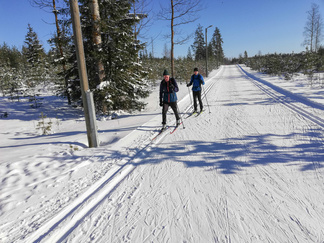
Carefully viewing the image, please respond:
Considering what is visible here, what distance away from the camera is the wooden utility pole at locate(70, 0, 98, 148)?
4.25 meters

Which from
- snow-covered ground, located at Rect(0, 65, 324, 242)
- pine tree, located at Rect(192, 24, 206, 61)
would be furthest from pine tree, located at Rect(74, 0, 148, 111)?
pine tree, located at Rect(192, 24, 206, 61)

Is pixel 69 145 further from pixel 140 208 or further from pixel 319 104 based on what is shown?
pixel 319 104

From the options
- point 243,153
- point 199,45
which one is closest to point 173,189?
point 243,153

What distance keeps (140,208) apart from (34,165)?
2820 mm

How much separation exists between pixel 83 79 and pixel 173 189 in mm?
3507

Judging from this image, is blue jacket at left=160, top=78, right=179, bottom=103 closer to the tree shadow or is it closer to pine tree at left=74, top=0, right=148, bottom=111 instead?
the tree shadow

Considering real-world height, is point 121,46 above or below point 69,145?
above

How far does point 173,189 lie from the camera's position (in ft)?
9.79

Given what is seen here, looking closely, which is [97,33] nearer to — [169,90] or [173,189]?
[169,90]

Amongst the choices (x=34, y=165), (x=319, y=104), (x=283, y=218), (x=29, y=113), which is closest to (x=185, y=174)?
(x=283, y=218)

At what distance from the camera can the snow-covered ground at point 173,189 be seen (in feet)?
7.16

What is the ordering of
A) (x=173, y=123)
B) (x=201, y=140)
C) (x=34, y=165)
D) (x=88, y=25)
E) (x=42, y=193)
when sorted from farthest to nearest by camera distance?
1. (x=88, y=25)
2. (x=173, y=123)
3. (x=201, y=140)
4. (x=34, y=165)
5. (x=42, y=193)

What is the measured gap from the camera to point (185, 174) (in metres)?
3.39

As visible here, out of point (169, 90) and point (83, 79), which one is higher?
point (83, 79)
